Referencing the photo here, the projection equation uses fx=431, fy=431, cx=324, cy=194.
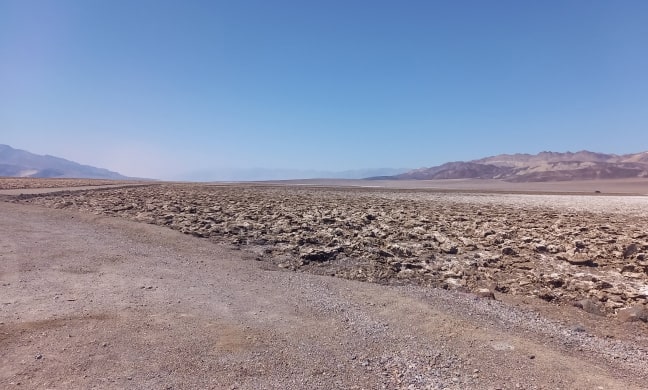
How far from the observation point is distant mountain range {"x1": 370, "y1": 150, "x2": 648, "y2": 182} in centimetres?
9056

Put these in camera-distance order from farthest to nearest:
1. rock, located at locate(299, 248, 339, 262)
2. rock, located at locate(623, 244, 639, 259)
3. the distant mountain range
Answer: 1. the distant mountain range
2. rock, located at locate(299, 248, 339, 262)
3. rock, located at locate(623, 244, 639, 259)

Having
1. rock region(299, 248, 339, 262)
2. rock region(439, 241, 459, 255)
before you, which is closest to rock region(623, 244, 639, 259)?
rock region(439, 241, 459, 255)

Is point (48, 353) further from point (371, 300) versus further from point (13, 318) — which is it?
point (371, 300)

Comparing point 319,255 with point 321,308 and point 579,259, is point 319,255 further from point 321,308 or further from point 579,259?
point 579,259

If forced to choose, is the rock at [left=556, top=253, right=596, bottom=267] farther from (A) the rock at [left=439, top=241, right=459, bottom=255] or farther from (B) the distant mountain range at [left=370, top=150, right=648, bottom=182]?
(B) the distant mountain range at [left=370, top=150, right=648, bottom=182]

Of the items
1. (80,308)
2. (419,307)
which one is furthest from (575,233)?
(80,308)

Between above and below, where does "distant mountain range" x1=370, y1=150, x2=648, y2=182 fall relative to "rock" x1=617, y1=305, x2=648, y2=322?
above

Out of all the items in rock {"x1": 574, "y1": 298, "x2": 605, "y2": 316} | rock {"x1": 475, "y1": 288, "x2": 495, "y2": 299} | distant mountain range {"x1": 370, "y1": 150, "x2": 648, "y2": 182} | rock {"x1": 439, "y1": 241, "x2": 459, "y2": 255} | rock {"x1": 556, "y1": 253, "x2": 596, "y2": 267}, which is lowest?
rock {"x1": 574, "y1": 298, "x2": 605, "y2": 316}

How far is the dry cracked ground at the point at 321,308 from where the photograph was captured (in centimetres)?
450

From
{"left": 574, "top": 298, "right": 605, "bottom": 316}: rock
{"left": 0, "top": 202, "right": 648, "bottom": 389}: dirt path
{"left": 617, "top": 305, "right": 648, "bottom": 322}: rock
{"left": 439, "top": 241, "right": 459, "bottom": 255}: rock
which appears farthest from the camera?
{"left": 439, "top": 241, "right": 459, "bottom": 255}: rock

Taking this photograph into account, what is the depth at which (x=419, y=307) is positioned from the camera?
670cm

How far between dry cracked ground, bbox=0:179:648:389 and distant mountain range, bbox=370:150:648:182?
91.4 meters

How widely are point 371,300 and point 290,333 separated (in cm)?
195

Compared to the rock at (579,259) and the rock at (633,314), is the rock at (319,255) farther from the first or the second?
the rock at (633,314)
